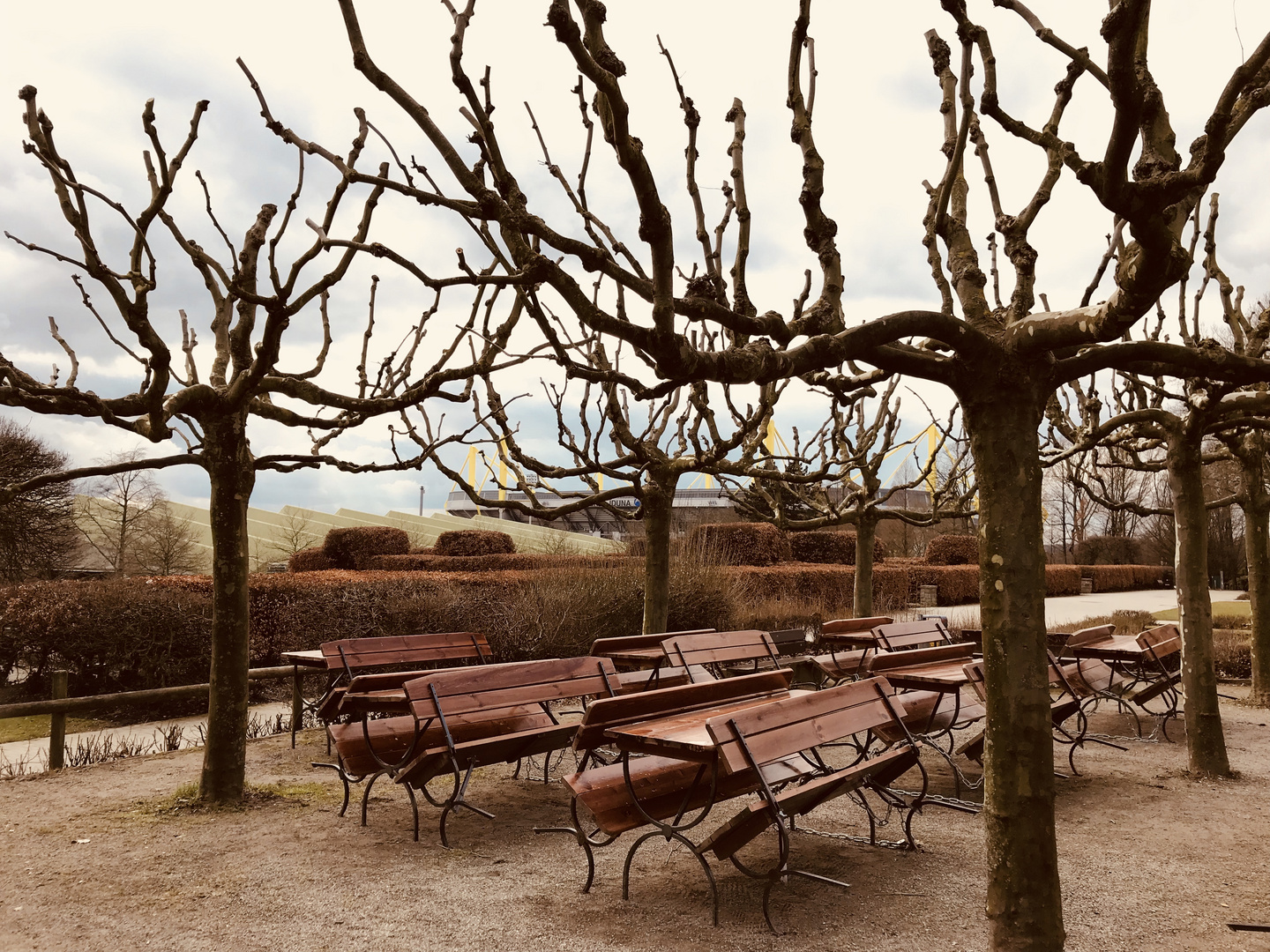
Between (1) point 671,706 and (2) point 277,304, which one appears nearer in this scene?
(2) point 277,304

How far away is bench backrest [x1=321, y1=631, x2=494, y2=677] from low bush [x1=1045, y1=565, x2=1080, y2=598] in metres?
27.6

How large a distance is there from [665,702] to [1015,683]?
78.9 inches

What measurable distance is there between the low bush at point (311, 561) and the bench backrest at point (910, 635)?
47.4ft

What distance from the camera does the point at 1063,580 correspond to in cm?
3197

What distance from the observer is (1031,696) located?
3248 millimetres

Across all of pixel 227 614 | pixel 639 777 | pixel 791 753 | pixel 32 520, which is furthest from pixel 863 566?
pixel 32 520

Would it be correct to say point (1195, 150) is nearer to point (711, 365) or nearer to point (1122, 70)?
point (1122, 70)

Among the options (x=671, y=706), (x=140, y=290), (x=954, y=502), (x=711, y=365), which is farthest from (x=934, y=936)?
(x=954, y=502)

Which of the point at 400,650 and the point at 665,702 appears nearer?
the point at 665,702

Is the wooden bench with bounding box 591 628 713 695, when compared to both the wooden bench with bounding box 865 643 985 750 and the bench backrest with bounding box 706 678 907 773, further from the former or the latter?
the bench backrest with bounding box 706 678 907 773

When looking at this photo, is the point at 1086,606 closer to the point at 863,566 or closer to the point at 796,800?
the point at 863,566

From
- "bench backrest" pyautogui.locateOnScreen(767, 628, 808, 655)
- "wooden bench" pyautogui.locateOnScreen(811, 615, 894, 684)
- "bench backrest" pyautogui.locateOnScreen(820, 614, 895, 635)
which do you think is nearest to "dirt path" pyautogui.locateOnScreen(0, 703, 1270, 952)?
"wooden bench" pyautogui.locateOnScreen(811, 615, 894, 684)

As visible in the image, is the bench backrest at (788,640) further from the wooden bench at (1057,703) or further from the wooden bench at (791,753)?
the wooden bench at (791,753)

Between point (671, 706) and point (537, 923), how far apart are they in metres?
1.30
